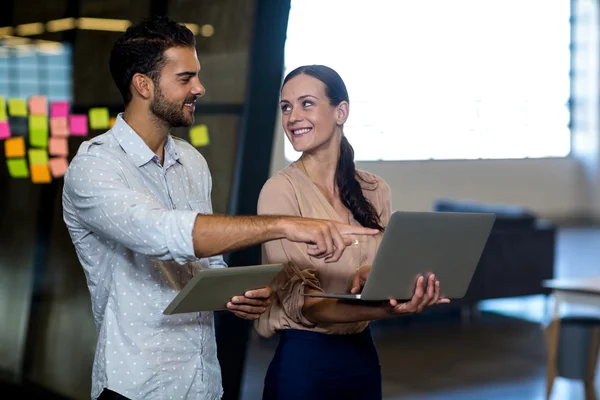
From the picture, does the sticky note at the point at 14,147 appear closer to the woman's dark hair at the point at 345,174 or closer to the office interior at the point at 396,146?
the office interior at the point at 396,146

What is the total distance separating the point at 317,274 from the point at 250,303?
1.15ft

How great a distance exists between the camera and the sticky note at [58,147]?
3736 millimetres

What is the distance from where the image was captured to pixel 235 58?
4133 mm

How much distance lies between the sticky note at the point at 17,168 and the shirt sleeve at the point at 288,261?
1.92 meters

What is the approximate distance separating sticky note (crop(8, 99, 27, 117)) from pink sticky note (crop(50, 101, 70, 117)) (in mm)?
119

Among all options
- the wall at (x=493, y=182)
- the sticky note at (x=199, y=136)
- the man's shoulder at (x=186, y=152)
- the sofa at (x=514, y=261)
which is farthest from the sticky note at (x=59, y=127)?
the wall at (x=493, y=182)

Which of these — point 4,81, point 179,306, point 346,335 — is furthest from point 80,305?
point 179,306

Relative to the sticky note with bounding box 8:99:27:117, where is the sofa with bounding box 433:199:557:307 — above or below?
below

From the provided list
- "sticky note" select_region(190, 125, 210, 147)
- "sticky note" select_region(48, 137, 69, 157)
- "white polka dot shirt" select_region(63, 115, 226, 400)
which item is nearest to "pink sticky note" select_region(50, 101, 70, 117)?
"sticky note" select_region(48, 137, 69, 157)

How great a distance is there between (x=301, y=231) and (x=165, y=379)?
550mm

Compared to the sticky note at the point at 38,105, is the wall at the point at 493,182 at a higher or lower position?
lower

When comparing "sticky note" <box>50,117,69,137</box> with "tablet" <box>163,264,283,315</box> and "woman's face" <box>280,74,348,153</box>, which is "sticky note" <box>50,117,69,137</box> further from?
"tablet" <box>163,264,283,315</box>

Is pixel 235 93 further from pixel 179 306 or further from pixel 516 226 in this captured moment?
pixel 516 226

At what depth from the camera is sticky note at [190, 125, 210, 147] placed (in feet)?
13.4
